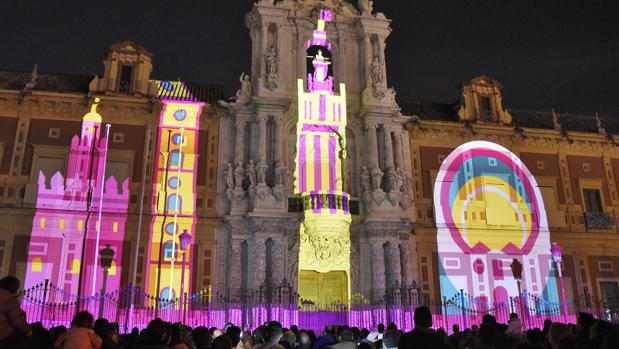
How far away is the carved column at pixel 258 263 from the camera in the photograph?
23219mm

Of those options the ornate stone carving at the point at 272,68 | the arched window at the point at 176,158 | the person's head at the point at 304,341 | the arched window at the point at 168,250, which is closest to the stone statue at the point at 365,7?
the ornate stone carving at the point at 272,68

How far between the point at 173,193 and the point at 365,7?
15.1m

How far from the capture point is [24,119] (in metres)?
24.9

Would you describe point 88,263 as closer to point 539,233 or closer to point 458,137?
point 458,137

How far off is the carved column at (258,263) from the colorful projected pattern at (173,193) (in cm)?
313

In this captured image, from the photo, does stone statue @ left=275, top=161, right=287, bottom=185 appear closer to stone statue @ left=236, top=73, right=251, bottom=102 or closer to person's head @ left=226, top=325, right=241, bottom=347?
stone statue @ left=236, top=73, right=251, bottom=102

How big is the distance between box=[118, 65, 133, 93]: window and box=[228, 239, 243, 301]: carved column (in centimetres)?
986

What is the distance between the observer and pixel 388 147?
26.8 meters

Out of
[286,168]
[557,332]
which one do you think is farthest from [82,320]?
[286,168]

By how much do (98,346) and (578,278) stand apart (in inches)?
1116

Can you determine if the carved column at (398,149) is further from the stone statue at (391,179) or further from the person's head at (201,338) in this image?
the person's head at (201,338)

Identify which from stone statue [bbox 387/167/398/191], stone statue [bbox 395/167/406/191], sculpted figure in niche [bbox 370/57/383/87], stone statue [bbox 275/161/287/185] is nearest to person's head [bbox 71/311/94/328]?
stone statue [bbox 275/161/287/185]

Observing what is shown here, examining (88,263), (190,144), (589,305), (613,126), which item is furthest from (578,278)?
(88,263)

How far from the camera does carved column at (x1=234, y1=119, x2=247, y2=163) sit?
25859 mm
